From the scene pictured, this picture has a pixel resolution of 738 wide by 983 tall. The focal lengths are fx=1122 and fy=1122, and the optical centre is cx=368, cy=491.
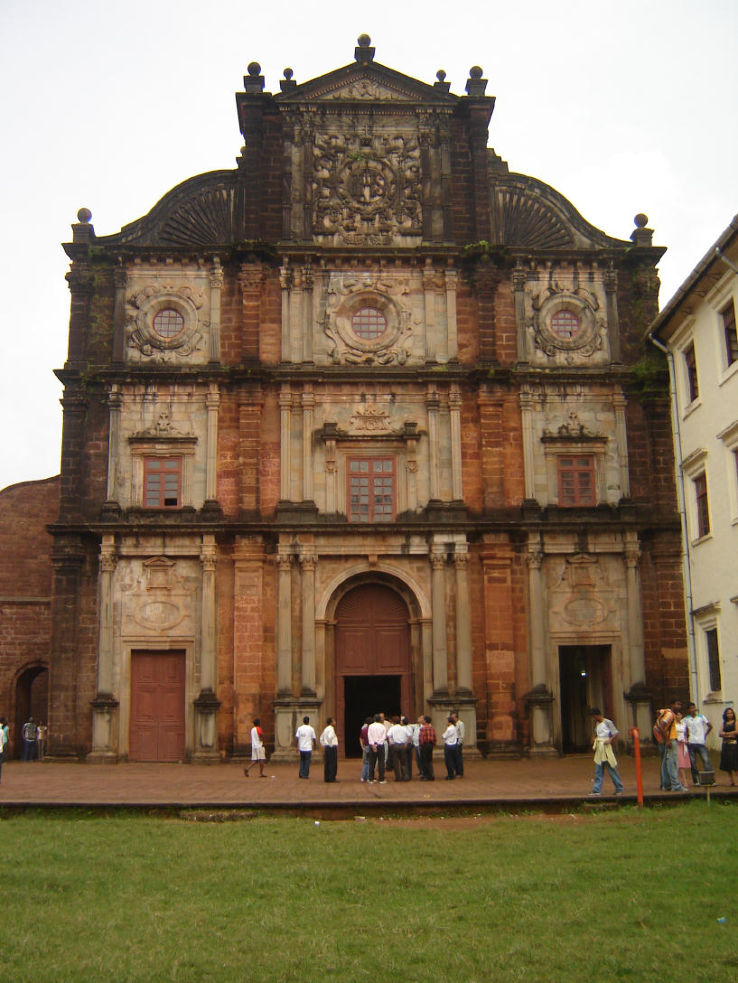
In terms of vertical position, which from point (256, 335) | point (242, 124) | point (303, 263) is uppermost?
point (242, 124)

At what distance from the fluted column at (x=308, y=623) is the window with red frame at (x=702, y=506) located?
1007cm

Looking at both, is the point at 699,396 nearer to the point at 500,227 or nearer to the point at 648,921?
the point at 500,227

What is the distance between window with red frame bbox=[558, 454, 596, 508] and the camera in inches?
1239

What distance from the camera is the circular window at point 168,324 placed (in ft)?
106

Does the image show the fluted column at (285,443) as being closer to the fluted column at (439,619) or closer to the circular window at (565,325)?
the fluted column at (439,619)

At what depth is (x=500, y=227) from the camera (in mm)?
33219

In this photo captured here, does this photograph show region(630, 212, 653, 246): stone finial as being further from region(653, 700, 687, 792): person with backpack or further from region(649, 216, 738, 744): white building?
region(653, 700, 687, 792): person with backpack

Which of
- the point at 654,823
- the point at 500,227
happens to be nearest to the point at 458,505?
the point at 500,227

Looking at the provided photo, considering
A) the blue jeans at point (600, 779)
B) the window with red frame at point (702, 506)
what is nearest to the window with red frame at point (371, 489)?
the window with red frame at point (702, 506)

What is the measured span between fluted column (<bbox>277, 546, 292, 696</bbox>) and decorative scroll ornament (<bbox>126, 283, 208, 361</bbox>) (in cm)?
668

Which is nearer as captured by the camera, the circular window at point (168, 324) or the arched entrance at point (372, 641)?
the arched entrance at point (372, 641)

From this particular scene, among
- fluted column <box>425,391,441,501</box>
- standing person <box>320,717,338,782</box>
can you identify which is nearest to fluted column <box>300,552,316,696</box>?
fluted column <box>425,391,441,501</box>

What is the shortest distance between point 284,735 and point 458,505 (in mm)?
7686

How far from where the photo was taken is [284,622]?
29.9 m
